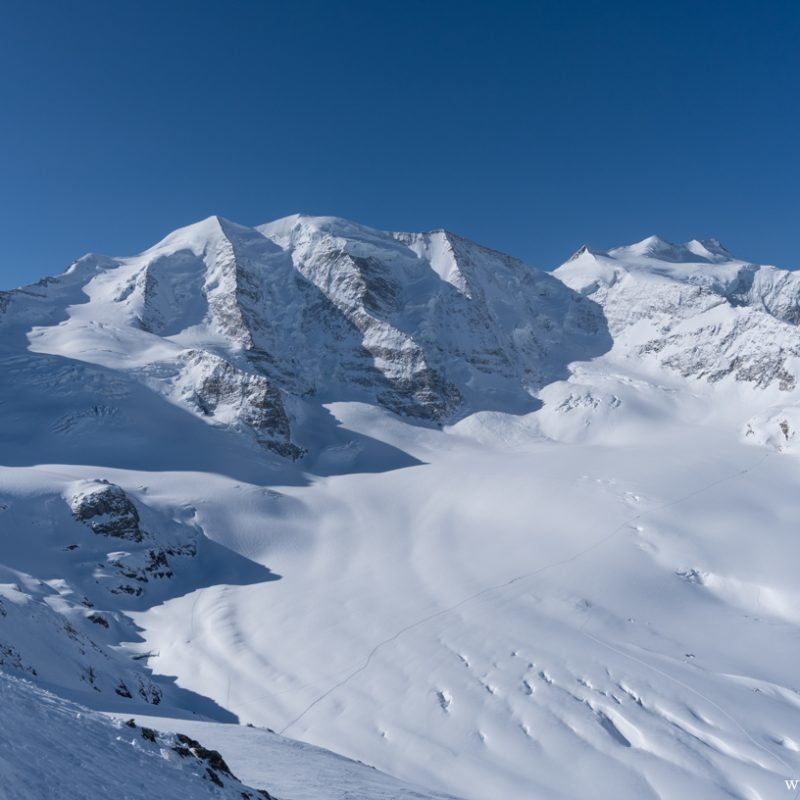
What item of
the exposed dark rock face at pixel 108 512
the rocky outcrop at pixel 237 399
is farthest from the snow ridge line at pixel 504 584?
the rocky outcrop at pixel 237 399

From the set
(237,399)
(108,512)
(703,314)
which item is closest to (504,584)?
(108,512)

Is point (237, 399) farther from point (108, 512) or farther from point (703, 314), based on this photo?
point (703, 314)

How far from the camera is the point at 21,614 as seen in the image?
99.6ft

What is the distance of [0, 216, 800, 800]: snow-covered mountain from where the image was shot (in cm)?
3147

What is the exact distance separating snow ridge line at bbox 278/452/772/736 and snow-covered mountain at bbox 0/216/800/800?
41 cm

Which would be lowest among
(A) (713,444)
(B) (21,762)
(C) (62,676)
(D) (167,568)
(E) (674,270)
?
(D) (167,568)

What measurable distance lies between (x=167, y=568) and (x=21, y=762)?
56562 mm

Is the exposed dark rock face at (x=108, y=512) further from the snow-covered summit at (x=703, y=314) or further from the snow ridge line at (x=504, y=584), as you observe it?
the snow-covered summit at (x=703, y=314)

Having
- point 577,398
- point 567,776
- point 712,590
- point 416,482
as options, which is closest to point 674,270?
point 577,398

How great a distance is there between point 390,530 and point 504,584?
1877 cm

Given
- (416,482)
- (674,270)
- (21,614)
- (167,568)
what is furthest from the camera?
(674,270)

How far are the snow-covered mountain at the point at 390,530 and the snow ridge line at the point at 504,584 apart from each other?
41cm

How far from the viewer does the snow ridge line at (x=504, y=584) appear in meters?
38.7

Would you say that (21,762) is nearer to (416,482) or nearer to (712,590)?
(712,590)
